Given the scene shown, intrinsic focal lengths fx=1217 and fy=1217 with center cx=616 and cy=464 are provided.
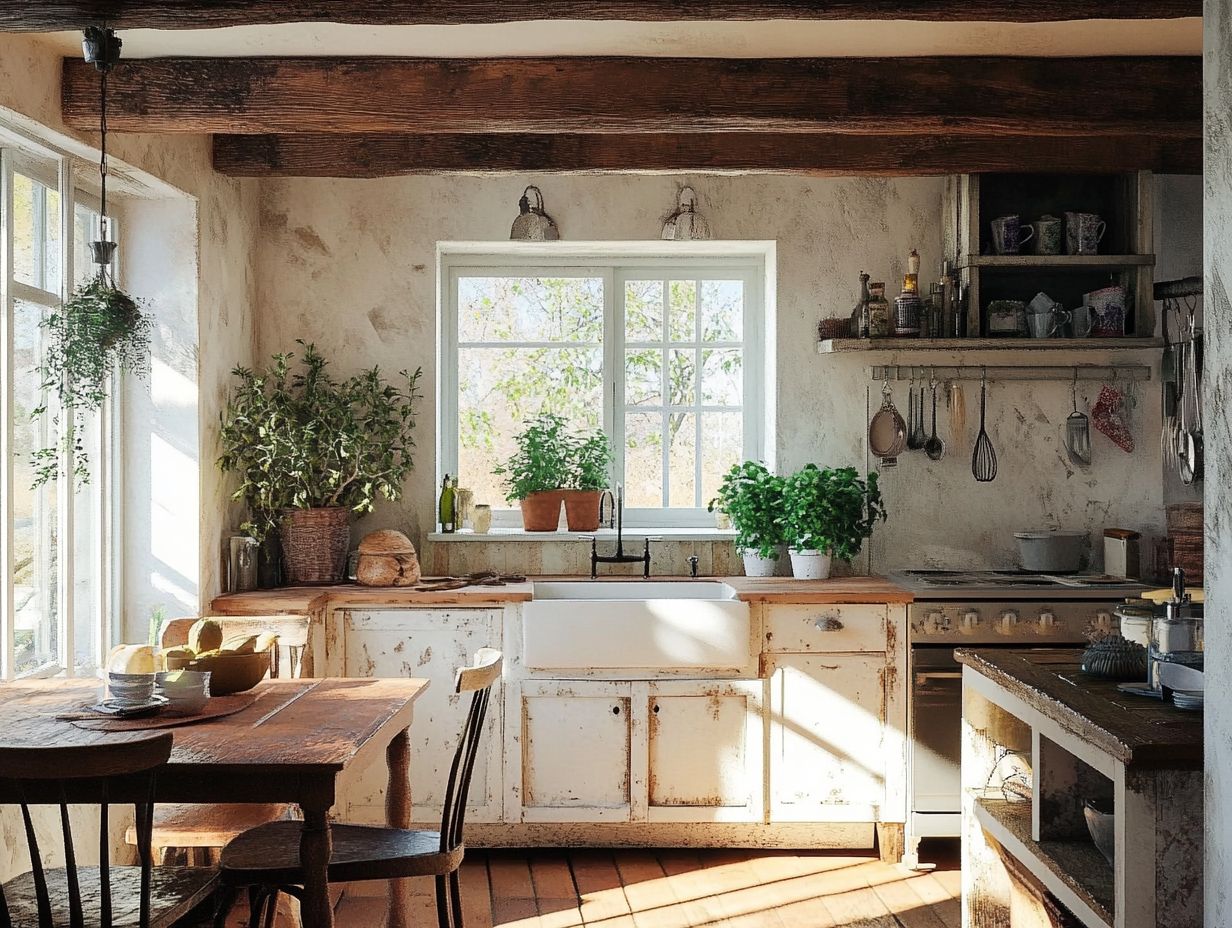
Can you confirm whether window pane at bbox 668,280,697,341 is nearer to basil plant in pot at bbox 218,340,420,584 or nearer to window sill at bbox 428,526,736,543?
window sill at bbox 428,526,736,543

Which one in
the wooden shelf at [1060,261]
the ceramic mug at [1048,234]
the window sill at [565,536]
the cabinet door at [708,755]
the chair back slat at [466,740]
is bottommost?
the cabinet door at [708,755]

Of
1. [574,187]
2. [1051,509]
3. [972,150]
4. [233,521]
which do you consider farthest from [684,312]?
[233,521]

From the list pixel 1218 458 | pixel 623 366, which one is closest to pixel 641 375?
pixel 623 366

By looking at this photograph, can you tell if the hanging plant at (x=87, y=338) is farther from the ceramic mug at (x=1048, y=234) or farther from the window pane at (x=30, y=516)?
the ceramic mug at (x=1048, y=234)

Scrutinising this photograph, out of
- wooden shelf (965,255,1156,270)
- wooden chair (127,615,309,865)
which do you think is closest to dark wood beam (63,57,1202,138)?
wooden shelf (965,255,1156,270)

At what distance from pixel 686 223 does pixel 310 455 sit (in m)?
1.77

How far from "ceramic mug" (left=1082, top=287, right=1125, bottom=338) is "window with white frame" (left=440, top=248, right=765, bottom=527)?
1.39 meters

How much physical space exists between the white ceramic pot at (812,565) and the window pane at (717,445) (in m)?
0.70

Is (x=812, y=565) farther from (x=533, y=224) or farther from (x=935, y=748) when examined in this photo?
(x=533, y=224)

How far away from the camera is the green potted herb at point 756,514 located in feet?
15.9

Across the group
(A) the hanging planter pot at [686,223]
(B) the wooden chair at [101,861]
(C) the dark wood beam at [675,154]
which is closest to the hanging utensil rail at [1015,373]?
(C) the dark wood beam at [675,154]

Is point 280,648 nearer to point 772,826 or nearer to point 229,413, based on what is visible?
point 229,413

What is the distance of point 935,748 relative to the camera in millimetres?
4457

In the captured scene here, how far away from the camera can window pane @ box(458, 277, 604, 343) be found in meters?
5.38
